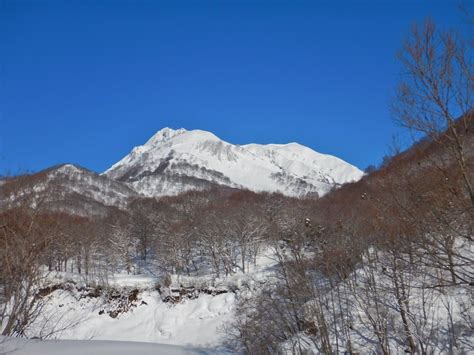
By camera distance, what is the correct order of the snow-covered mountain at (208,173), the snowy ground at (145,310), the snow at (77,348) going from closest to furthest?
the snow at (77,348), the snowy ground at (145,310), the snow-covered mountain at (208,173)

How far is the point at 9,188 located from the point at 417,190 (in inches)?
484

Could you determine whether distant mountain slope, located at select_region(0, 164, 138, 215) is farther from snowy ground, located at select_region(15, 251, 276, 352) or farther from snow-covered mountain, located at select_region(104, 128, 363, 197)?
snowy ground, located at select_region(15, 251, 276, 352)

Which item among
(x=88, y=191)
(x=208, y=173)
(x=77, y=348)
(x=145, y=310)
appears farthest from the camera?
(x=208, y=173)

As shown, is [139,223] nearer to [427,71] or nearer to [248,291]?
[248,291]

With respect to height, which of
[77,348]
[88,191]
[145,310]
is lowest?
[145,310]

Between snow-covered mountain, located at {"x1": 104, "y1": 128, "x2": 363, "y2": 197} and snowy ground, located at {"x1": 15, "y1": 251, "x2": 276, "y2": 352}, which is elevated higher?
snow-covered mountain, located at {"x1": 104, "y1": 128, "x2": 363, "y2": 197}

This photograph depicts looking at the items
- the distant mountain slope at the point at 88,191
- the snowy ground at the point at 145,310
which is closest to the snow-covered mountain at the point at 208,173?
the distant mountain slope at the point at 88,191

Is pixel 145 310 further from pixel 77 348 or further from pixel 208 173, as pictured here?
pixel 208 173

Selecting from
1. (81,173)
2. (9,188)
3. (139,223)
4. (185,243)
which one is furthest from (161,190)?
(9,188)

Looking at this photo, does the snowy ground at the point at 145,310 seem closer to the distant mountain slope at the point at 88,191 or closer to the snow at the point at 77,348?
the snow at the point at 77,348

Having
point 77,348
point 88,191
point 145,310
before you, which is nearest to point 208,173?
point 88,191

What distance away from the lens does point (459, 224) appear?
575 cm

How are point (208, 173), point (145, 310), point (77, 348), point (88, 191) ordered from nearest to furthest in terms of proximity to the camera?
point (77, 348) < point (145, 310) < point (88, 191) < point (208, 173)

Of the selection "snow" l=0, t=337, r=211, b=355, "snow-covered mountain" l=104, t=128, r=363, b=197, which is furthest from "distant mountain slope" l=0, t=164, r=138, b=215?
"snow" l=0, t=337, r=211, b=355
